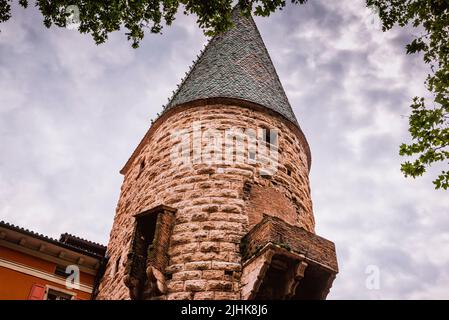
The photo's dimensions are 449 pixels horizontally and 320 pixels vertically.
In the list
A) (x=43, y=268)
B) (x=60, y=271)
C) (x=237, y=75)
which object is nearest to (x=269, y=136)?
(x=237, y=75)

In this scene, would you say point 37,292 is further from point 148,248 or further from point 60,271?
point 148,248

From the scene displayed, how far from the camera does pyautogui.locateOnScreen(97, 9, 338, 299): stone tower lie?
7508mm

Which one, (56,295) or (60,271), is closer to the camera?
(56,295)

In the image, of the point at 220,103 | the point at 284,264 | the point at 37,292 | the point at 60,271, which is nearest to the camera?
the point at 284,264

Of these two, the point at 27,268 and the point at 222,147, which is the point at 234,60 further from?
the point at 27,268

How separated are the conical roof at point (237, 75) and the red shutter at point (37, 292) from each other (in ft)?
16.1

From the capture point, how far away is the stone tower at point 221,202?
7.51m

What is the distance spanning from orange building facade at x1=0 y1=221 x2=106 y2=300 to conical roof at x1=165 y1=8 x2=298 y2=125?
410cm

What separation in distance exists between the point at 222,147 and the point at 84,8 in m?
3.74

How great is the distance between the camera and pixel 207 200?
8633 mm

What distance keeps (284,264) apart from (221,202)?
1731mm

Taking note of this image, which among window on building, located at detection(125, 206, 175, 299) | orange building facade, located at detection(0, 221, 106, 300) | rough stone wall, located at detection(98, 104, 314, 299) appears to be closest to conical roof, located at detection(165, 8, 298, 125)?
rough stone wall, located at detection(98, 104, 314, 299)

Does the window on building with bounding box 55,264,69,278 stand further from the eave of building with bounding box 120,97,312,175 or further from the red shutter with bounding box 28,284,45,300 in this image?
the eave of building with bounding box 120,97,312,175
